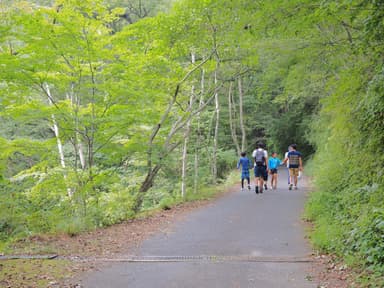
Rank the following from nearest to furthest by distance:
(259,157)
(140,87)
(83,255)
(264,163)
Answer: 1. (83,255)
2. (140,87)
3. (259,157)
4. (264,163)

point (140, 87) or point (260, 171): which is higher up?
point (140, 87)

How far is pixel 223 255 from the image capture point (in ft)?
23.3

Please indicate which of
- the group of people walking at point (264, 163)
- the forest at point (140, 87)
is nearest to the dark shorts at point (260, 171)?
the group of people walking at point (264, 163)

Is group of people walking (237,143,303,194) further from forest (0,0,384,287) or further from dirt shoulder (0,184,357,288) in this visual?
dirt shoulder (0,184,357,288)

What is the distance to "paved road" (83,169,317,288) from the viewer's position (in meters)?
5.62

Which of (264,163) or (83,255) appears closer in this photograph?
(83,255)

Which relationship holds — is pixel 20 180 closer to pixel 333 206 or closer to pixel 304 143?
pixel 333 206

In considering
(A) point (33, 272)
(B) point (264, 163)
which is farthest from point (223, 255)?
(B) point (264, 163)

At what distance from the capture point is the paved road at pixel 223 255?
5621 millimetres

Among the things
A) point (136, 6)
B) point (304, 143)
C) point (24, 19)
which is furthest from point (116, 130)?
point (304, 143)

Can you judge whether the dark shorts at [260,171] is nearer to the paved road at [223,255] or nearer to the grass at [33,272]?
the paved road at [223,255]

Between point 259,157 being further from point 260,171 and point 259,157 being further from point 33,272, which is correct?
point 33,272

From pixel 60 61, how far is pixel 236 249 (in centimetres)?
729

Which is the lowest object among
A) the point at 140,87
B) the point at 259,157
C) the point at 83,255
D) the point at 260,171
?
the point at 83,255
